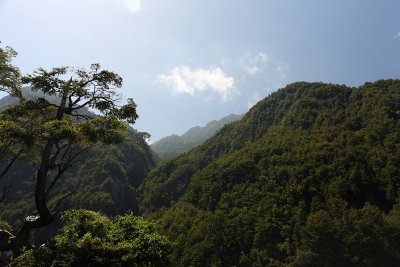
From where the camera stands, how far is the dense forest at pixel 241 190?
17.2m

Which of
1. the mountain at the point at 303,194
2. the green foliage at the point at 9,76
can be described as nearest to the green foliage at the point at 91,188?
the mountain at the point at 303,194

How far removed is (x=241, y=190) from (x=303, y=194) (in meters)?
22.7

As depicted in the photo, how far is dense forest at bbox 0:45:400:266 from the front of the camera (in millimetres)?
17234

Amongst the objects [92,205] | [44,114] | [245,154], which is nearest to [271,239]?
[245,154]

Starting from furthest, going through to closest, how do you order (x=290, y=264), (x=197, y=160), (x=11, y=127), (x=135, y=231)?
(x=197, y=160), (x=290, y=264), (x=135, y=231), (x=11, y=127)

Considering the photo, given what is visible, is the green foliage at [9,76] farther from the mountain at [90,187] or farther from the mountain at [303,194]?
the mountain at [90,187]

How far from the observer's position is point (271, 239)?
110 metres

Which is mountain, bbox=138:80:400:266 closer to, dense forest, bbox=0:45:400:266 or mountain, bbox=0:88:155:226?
dense forest, bbox=0:45:400:266

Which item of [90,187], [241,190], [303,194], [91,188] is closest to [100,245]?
[303,194]

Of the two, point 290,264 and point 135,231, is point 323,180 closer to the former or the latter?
point 290,264

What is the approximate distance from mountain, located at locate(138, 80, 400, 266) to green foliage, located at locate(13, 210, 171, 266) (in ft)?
259

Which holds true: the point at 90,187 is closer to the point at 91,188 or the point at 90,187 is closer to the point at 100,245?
the point at 91,188

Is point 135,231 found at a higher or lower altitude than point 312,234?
higher

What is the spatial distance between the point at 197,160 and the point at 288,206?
69.0 meters
